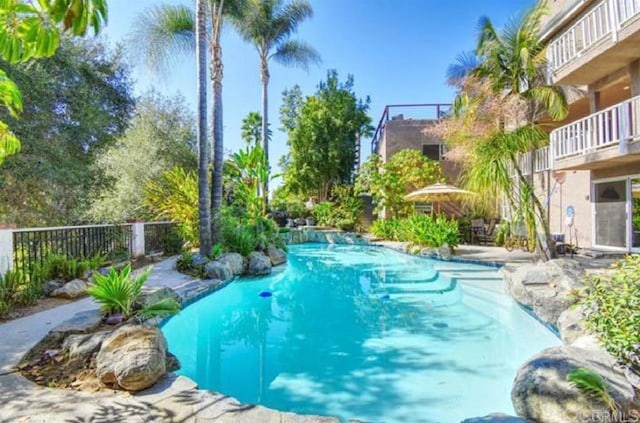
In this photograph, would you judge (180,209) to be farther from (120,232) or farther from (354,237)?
(354,237)

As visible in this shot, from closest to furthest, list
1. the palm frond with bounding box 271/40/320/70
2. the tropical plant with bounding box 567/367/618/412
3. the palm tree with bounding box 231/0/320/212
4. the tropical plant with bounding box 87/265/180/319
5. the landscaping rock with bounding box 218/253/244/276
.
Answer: the tropical plant with bounding box 567/367/618/412, the tropical plant with bounding box 87/265/180/319, the landscaping rock with bounding box 218/253/244/276, the palm tree with bounding box 231/0/320/212, the palm frond with bounding box 271/40/320/70

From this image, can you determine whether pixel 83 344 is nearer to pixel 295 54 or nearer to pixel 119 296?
pixel 119 296

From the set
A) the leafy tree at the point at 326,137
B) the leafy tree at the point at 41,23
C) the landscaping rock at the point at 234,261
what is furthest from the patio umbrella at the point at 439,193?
the leafy tree at the point at 41,23

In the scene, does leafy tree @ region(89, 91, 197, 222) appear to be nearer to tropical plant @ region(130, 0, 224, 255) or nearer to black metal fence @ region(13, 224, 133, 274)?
black metal fence @ region(13, 224, 133, 274)

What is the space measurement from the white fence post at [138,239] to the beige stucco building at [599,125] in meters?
13.5

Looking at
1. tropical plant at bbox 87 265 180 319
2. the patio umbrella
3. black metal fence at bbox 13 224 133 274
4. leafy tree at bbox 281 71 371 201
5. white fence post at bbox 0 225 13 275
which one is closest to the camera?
tropical plant at bbox 87 265 180 319

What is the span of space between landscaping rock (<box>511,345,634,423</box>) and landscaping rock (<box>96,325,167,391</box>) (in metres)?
3.47

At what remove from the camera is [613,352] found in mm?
3129

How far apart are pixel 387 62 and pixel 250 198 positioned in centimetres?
1167

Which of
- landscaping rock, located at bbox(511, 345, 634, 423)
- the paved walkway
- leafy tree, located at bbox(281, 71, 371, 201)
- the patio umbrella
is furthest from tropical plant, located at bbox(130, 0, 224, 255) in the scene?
leafy tree, located at bbox(281, 71, 371, 201)

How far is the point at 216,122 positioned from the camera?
448 inches

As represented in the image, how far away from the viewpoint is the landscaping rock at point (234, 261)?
1022 centimetres

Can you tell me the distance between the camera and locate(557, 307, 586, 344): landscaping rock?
4.83m

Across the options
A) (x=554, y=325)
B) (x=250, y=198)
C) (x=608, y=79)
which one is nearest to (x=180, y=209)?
(x=250, y=198)
